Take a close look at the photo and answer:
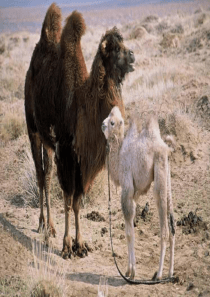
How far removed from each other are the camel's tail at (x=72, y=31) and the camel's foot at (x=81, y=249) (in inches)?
102

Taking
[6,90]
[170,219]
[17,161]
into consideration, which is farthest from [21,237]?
[6,90]

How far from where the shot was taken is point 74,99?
5242 millimetres

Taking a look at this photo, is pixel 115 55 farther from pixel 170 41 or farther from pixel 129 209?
pixel 170 41

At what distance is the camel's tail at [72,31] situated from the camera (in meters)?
5.49

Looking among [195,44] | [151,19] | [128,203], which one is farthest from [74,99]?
[151,19]

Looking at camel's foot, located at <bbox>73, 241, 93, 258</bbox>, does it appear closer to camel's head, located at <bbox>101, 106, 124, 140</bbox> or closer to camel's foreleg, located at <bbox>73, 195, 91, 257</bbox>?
camel's foreleg, located at <bbox>73, 195, 91, 257</bbox>

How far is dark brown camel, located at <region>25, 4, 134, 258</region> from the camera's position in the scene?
4.89 metres

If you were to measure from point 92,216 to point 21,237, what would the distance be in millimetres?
1353

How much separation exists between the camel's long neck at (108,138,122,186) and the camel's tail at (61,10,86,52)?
5.24ft

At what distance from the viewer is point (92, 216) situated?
22.6ft

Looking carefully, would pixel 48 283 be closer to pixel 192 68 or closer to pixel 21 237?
pixel 21 237

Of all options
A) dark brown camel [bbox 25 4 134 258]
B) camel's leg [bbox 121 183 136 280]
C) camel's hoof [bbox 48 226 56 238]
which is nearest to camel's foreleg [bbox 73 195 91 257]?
A: dark brown camel [bbox 25 4 134 258]

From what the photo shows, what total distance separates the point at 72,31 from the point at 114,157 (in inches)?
74.9

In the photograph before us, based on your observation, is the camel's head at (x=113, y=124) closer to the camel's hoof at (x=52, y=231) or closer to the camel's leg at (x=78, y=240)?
the camel's leg at (x=78, y=240)
